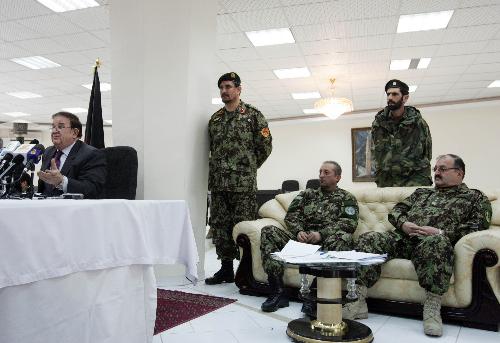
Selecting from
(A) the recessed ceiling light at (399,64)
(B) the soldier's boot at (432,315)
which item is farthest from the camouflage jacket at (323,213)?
(A) the recessed ceiling light at (399,64)

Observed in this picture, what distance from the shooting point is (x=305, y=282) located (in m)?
2.02

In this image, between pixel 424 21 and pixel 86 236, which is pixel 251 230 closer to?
pixel 86 236

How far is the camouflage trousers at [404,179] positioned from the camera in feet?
10.4

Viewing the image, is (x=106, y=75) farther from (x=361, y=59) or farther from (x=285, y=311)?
(x=285, y=311)

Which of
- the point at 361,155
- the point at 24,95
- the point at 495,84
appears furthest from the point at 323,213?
the point at 24,95

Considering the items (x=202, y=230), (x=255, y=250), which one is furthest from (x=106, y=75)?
(x=255, y=250)

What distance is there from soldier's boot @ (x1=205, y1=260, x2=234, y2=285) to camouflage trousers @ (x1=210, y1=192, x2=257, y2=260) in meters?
0.06

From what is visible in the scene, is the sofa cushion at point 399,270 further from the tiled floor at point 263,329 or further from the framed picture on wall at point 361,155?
the framed picture on wall at point 361,155

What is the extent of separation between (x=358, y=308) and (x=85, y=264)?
166cm

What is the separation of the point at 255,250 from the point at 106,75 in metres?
5.59

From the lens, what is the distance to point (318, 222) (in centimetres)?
292

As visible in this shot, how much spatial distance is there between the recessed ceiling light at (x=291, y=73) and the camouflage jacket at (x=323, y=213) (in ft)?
14.1

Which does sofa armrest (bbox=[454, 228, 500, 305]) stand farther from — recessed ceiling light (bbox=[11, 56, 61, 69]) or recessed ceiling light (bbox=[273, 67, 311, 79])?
recessed ceiling light (bbox=[11, 56, 61, 69])

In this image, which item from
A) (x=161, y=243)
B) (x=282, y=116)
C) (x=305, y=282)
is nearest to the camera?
(x=161, y=243)
